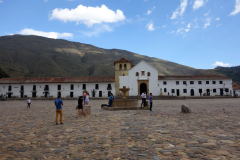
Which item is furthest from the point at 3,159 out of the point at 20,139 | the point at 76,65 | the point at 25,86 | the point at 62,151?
the point at 76,65

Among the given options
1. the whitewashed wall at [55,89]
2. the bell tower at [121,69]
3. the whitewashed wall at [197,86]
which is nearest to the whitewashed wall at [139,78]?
the bell tower at [121,69]

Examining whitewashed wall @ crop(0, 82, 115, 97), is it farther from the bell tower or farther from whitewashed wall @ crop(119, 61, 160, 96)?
whitewashed wall @ crop(119, 61, 160, 96)

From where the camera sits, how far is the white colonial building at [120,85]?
39625mm

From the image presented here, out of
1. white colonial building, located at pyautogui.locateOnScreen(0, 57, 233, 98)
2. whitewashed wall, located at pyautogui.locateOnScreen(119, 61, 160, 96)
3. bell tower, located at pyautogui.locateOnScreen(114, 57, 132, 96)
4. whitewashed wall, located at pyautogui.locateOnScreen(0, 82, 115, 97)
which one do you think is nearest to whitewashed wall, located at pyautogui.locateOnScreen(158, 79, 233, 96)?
white colonial building, located at pyautogui.locateOnScreen(0, 57, 233, 98)

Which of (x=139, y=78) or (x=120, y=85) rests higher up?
(x=139, y=78)

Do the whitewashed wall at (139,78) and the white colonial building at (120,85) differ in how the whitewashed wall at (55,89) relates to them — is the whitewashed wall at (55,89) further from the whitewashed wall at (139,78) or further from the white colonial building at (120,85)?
the whitewashed wall at (139,78)

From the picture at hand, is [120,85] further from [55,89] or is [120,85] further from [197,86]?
[197,86]

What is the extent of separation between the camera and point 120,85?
39.7m

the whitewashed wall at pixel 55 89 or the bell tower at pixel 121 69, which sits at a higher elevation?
the bell tower at pixel 121 69

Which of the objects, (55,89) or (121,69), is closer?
(121,69)

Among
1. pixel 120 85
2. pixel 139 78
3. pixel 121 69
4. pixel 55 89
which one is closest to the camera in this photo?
pixel 139 78

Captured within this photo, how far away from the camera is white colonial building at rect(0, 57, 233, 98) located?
39625 millimetres

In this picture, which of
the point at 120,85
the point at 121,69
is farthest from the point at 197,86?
the point at 121,69

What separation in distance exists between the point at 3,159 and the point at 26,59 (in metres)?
98.5
